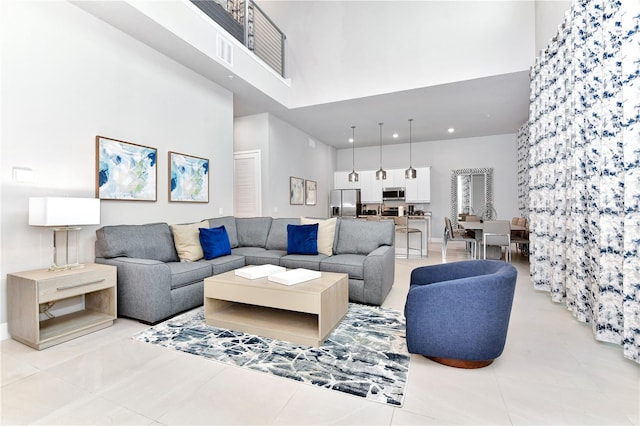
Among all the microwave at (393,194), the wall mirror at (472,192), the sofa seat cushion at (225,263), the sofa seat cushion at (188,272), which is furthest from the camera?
the microwave at (393,194)

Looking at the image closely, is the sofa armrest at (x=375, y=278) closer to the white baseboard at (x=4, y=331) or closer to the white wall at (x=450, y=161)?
the white baseboard at (x=4, y=331)

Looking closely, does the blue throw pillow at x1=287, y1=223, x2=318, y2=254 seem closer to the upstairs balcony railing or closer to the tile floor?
the tile floor

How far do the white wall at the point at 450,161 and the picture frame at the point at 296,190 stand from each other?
3.00 m

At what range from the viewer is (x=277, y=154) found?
6.38 metres

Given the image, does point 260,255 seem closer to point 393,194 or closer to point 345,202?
point 345,202

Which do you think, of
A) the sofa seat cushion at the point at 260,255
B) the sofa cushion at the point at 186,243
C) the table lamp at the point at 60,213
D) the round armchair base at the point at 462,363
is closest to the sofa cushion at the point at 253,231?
the sofa seat cushion at the point at 260,255

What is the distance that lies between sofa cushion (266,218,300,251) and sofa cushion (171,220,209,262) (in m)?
1.06

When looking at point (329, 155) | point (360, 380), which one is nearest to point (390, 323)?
point (360, 380)

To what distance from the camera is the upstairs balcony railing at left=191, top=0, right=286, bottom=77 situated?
4.36m

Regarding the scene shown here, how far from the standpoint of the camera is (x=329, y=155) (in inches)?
367

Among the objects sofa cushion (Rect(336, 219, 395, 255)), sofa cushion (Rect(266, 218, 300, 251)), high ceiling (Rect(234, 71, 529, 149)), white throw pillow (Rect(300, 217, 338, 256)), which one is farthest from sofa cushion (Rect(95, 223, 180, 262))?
high ceiling (Rect(234, 71, 529, 149))

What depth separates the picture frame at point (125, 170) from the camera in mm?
3217

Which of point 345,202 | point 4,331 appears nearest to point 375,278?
point 4,331

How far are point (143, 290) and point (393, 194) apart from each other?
284 inches
